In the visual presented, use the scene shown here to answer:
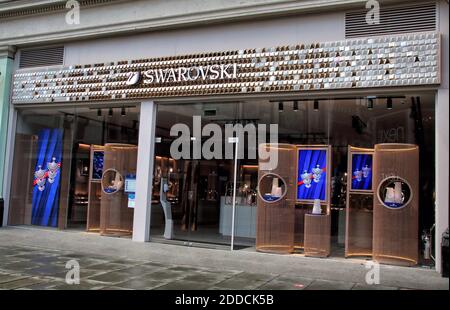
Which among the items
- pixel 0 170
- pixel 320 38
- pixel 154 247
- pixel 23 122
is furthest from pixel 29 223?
pixel 320 38

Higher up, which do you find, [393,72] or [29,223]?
[393,72]

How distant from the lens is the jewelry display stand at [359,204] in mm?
9797

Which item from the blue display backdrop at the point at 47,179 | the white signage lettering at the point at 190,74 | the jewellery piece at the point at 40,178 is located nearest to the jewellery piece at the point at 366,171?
the white signage lettering at the point at 190,74

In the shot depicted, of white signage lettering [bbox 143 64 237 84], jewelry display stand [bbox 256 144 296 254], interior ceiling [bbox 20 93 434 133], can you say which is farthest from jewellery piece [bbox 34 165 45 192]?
jewelry display stand [bbox 256 144 296 254]

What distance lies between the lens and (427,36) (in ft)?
29.4

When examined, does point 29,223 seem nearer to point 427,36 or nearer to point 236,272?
point 236,272

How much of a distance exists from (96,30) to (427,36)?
8.00 meters

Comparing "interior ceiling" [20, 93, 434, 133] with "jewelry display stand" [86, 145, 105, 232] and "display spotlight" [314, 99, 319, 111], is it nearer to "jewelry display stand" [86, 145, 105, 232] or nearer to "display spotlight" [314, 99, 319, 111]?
"display spotlight" [314, 99, 319, 111]

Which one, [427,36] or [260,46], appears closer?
[427,36]

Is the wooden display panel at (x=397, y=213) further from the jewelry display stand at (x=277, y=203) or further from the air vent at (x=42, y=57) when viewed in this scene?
the air vent at (x=42, y=57)

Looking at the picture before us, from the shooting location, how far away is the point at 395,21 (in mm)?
9406

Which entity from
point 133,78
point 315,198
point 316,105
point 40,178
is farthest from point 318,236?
point 40,178

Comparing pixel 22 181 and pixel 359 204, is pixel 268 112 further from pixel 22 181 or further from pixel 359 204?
pixel 22 181

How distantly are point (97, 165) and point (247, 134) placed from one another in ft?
14.7
